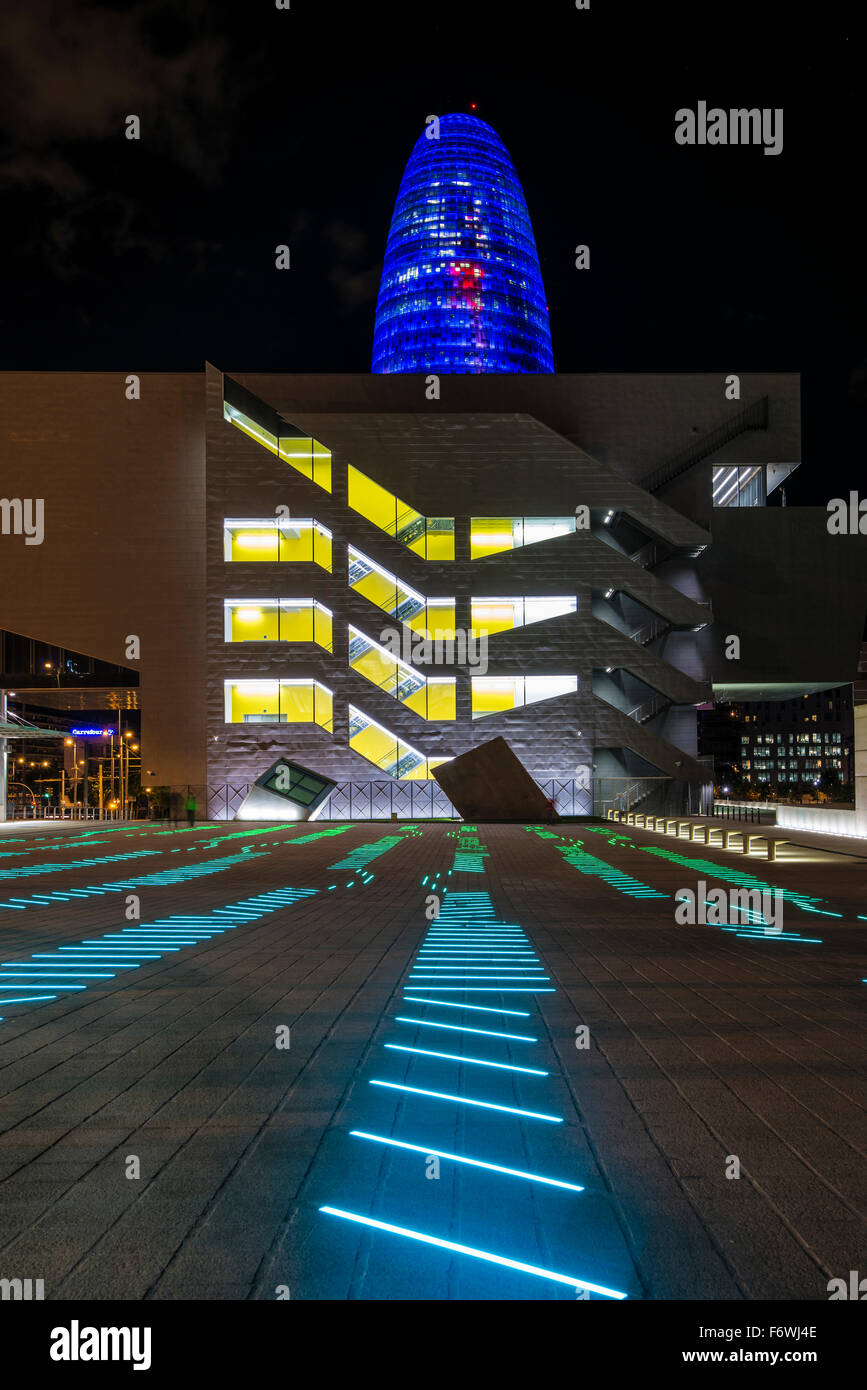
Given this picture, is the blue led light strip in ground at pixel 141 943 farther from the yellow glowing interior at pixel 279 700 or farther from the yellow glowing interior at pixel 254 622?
the yellow glowing interior at pixel 254 622

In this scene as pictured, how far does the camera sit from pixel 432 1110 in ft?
16.5

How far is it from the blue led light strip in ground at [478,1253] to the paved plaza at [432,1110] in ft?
0.04

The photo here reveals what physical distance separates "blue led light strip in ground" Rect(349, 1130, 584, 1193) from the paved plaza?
0.05ft

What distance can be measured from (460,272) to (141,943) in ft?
321

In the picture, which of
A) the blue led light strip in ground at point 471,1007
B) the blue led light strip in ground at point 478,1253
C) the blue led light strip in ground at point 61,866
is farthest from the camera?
the blue led light strip in ground at point 61,866

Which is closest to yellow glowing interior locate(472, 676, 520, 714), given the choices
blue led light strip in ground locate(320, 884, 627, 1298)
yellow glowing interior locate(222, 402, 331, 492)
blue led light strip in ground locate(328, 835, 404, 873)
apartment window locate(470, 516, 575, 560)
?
apartment window locate(470, 516, 575, 560)

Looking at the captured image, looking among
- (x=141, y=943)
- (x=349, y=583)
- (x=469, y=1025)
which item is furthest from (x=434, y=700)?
(x=469, y=1025)

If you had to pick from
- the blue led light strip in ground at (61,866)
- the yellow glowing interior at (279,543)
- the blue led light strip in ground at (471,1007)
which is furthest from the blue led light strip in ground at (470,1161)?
the yellow glowing interior at (279,543)

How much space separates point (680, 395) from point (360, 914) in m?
47.1

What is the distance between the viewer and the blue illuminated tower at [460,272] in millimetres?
97625

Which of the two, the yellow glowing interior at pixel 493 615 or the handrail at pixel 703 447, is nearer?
the yellow glowing interior at pixel 493 615

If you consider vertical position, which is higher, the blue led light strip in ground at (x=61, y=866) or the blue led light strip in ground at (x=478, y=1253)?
the blue led light strip in ground at (x=478, y=1253)

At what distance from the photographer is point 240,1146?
14.7 ft

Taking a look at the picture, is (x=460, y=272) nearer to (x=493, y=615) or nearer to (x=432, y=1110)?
(x=493, y=615)
